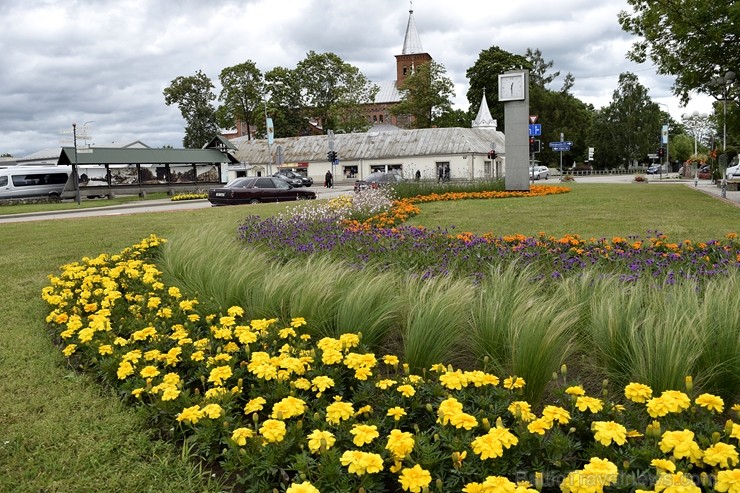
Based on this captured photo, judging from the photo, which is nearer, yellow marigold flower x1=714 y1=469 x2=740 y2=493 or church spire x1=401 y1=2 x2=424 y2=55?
yellow marigold flower x1=714 y1=469 x2=740 y2=493

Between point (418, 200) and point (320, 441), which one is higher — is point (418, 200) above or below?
above

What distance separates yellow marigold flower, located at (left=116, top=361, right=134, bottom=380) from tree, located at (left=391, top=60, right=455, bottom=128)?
74.1 metres

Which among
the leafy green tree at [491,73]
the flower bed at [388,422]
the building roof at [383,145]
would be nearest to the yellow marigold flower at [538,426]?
the flower bed at [388,422]

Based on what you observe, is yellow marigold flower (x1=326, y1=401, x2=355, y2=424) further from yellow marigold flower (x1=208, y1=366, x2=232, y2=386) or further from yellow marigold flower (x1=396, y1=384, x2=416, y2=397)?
yellow marigold flower (x1=208, y1=366, x2=232, y2=386)

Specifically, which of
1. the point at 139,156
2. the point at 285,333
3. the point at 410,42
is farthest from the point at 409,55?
the point at 285,333

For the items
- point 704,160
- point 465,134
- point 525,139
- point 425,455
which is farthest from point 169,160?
point 704,160

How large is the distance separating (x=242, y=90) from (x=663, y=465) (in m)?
76.0

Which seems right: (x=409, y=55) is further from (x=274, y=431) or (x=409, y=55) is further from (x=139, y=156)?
(x=274, y=431)

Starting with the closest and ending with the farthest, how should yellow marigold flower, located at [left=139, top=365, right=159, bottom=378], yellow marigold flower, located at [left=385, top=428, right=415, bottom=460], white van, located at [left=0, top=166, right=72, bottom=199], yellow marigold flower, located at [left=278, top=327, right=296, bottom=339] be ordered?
yellow marigold flower, located at [left=385, top=428, right=415, bottom=460] → yellow marigold flower, located at [left=139, top=365, right=159, bottom=378] → yellow marigold flower, located at [left=278, top=327, right=296, bottom=339] → white van, located at [left=0, top=166, right=72, bottom=199]

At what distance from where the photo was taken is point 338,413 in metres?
2.83

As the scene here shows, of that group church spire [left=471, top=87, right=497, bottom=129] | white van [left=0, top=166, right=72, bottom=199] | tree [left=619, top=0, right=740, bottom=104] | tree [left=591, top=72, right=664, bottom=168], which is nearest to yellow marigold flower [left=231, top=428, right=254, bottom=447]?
tree [left=619, top=0, right=740, bottom=104]

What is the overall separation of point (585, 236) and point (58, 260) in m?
8.80

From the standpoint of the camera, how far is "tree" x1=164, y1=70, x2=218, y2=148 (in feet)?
258

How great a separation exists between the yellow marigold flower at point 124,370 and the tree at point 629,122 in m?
88.3
